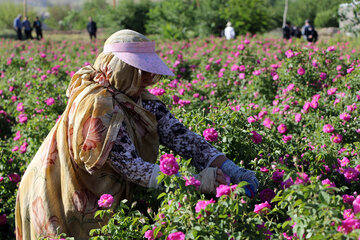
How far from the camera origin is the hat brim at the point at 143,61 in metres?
1.90

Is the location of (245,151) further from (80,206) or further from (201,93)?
Result: (201,93)

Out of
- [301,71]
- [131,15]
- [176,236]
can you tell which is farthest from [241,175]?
[131,15]

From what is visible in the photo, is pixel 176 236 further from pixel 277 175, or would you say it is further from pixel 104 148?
pixel 277 175

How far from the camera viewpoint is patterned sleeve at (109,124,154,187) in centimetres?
187

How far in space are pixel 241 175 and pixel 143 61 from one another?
73 cm

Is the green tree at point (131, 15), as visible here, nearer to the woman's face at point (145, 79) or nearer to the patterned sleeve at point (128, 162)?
the woman's face at point (145, 79)

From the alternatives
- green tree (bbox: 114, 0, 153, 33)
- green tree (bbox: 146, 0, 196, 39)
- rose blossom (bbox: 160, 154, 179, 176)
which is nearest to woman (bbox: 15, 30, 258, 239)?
rose blossom (bbox: 160, 154, 179, 176)

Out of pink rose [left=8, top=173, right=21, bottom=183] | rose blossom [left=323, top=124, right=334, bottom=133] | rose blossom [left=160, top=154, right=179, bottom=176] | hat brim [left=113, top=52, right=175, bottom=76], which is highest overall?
hat brim [left=113, top=52, right=175, bottom=76]

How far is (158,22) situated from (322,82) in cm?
1691

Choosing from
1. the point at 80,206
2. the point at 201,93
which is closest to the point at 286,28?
the point at 201,93

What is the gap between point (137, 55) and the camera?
76.0 inches

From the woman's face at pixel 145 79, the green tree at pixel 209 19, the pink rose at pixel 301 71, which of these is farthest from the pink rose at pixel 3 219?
the green tree at pixel 209 19

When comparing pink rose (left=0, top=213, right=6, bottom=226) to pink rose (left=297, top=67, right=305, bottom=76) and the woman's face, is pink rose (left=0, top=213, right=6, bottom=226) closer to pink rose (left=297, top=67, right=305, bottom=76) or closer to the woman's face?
the woman's face

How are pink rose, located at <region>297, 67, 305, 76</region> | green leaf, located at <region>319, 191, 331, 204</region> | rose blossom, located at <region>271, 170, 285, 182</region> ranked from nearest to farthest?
1. green leaf, located at <region>319, 191, 331, 204</region>
2. rose blossom, located at <region>271, 170, 285, 182</region>
3. pink rose, located at <region>297, 67, 305, 76</region>
